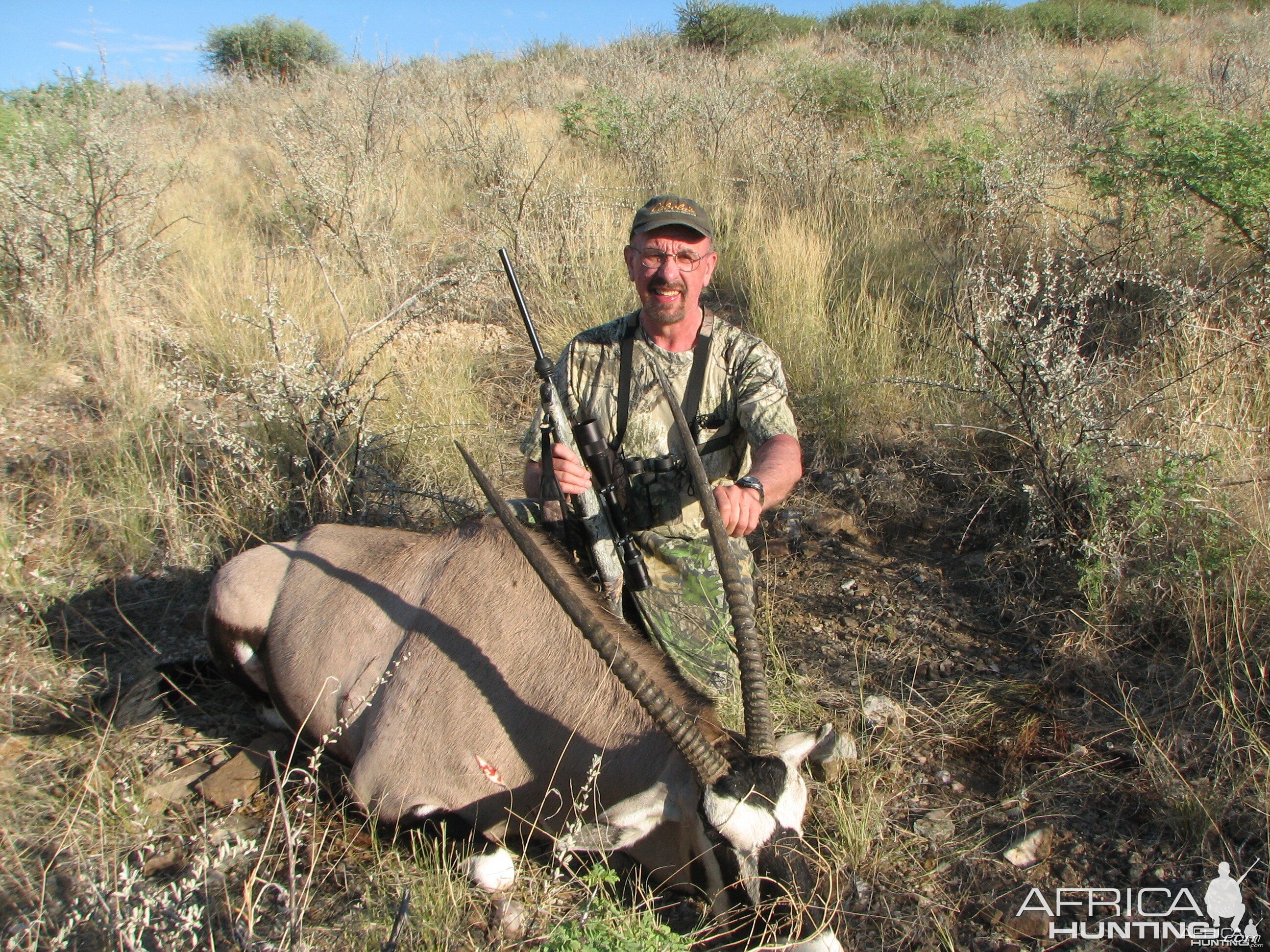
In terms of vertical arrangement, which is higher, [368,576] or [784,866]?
[368,576]

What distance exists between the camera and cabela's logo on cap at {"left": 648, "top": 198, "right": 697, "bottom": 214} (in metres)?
3.22

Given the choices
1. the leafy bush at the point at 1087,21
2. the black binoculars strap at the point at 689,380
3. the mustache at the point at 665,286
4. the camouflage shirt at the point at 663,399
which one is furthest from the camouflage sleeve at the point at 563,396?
the leafy bush at the point at 1087,21

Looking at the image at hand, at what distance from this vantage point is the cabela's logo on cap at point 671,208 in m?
3.22

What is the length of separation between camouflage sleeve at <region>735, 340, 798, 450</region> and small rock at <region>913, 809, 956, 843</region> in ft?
4.67

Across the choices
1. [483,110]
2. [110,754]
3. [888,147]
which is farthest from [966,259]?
[483,110]

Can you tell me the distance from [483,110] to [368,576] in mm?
9690

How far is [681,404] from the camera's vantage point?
3365 mm

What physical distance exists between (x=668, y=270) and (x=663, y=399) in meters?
0.53

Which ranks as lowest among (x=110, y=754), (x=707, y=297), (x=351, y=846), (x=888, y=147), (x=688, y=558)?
(x=351, y=846)

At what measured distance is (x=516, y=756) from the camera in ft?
8.33

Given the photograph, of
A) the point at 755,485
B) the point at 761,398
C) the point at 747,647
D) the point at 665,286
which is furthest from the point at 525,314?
the point at 747,647

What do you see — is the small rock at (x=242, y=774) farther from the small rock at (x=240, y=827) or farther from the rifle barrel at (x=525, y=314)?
the rifle barrel at (x=525, y=314)

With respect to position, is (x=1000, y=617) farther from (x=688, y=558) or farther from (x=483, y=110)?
(x=483, y=110)

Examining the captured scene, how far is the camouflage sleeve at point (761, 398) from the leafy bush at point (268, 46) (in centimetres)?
1816
